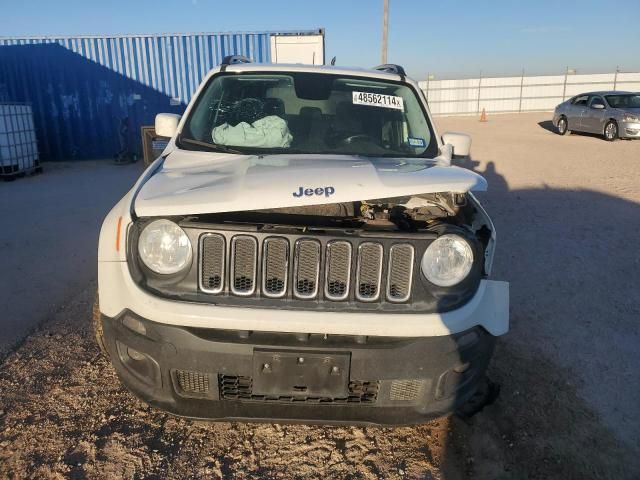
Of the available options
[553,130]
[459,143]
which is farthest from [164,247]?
[553,130]

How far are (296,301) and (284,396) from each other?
0.42 m

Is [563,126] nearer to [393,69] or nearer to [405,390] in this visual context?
[393,69]

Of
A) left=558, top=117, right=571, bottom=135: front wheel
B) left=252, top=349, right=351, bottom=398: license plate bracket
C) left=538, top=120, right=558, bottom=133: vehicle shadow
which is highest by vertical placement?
left=252, top=349, right=351, bottom=398: license plate bracket

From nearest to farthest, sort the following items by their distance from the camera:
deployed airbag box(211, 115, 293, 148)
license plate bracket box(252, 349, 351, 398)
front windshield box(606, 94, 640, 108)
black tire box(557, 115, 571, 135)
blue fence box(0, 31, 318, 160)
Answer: license plate bracket box(252, 349, 351, 398), deployed airbag box(211, 115, 293, 148), blue fence box(0, 31, 318, 160), front windshield box(606, 94, 640, 108), black tire box(557, 115, 571, 135)

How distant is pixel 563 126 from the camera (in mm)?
21766

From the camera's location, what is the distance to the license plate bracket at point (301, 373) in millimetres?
2209

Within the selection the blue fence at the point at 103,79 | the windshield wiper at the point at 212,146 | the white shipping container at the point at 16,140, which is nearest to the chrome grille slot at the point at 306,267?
the windshield wiper at the point at 212,146

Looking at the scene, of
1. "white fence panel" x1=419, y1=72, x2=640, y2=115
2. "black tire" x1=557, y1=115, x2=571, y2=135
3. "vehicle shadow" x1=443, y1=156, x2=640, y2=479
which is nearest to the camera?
"vehicle shadow" x1=443, y1=156, x2=640, y2=479

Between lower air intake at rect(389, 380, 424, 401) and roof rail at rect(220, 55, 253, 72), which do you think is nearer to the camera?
lower air intake at rect(389, 380, 424, 401)

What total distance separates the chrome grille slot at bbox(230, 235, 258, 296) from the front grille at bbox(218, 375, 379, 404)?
39 cm

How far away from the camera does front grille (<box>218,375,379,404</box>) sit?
2303 mm

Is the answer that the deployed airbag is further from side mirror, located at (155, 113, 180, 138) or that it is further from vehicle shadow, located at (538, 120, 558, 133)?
vehicle shadow, located at (538, 120, 558, 133)

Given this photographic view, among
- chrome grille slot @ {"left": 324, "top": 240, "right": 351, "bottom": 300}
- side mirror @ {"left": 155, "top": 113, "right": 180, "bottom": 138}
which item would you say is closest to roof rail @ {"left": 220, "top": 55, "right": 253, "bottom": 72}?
side mirror @ {"left": 155, "top": 113, "right": 180, "bottom": 138}

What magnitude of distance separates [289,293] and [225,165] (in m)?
1.07
